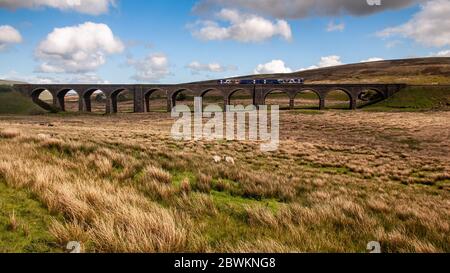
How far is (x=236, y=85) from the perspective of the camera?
74125 mm

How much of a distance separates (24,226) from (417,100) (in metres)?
71.9

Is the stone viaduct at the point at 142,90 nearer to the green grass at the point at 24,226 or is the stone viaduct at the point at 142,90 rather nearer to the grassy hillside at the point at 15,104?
the grassy hillside at the point at 15,104

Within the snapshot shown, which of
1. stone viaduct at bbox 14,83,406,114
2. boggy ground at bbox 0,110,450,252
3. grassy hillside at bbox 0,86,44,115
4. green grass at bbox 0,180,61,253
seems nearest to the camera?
green grass at bbox 0,180,61,253

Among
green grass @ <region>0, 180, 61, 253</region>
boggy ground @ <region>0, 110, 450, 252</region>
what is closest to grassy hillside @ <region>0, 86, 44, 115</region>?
boggy ground @ <region>0, 110, 450, 252</region>

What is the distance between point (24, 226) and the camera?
3.69 m

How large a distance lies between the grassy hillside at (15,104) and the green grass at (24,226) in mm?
63620

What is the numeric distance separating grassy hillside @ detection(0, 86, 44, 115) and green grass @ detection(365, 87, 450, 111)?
66.2 meters

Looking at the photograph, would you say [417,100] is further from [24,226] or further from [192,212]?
[24,226]

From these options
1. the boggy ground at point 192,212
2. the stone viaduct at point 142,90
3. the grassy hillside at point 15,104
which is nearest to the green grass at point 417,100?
the stone viaduct at point 142,90

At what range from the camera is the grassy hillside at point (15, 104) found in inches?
2324

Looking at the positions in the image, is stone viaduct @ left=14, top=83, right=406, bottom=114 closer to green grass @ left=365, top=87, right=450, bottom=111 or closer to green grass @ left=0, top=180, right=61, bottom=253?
green grass @ left=365, top=87, right=450, bottom=111

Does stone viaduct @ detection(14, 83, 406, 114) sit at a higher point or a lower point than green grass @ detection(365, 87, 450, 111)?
higher

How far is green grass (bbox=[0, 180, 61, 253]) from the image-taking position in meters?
3.32
